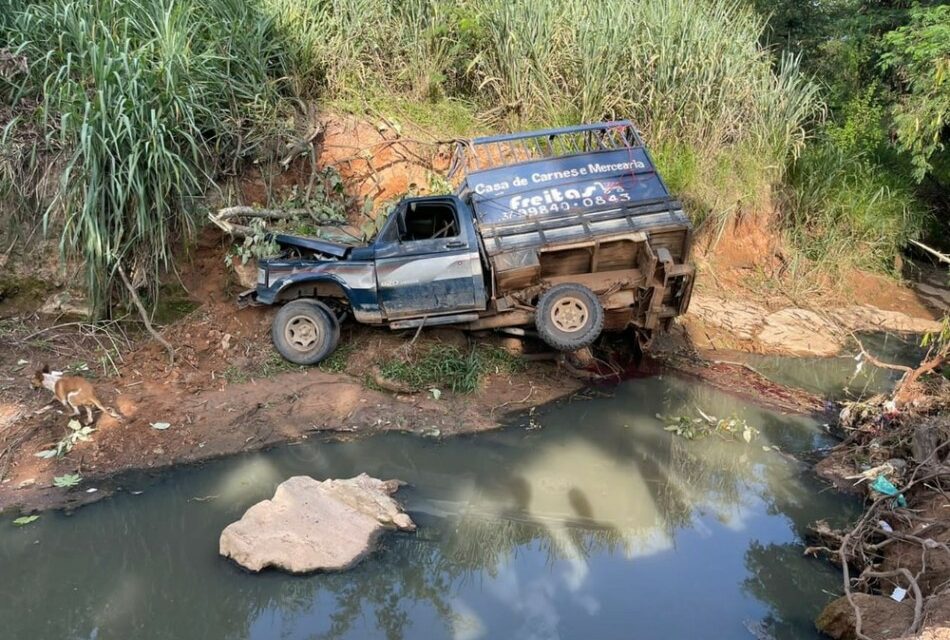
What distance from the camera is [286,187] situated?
28.8 feet

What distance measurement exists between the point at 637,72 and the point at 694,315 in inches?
154

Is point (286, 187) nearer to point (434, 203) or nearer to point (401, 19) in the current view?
point (434, 203)

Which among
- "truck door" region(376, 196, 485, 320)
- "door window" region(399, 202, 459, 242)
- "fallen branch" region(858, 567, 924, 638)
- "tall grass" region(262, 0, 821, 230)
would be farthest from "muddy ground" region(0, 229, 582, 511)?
"tall grass" region(262, 0, 821, 230)

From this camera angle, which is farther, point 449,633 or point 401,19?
point 401,19

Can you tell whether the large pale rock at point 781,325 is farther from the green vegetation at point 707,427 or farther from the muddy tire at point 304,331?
the muddy tire at point 304,331

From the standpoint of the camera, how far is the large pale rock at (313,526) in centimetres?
475

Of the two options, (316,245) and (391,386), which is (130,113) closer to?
(316,245)

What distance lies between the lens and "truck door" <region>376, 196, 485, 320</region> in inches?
274

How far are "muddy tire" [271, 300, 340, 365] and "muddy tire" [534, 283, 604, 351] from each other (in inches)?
84.2

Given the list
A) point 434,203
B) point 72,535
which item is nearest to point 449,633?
point 72,535

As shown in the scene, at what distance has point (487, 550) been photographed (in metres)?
5.11

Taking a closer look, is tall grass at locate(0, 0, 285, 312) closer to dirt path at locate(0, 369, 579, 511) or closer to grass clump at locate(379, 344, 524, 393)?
dirt path at locate(0, 369, 579, 511)

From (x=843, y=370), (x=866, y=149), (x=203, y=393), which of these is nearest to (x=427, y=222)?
(x=203, y=393)

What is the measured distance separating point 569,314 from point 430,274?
1.41 metres
